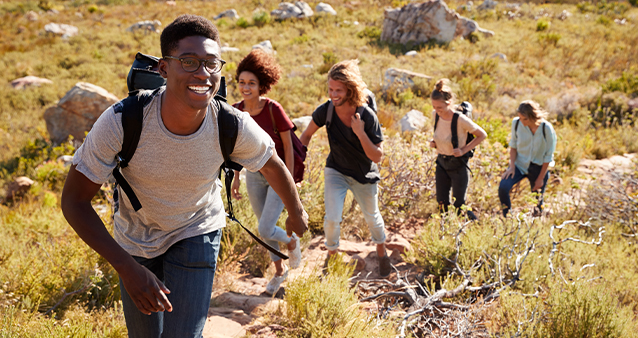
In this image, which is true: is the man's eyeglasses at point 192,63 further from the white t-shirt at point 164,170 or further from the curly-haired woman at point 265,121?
the curly-haired woman at point 265,121

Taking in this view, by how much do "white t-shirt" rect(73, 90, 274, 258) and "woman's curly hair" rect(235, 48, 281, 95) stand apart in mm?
1602

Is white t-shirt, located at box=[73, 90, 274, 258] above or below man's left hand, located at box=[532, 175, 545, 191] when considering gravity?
above

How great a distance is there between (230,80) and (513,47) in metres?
12.3

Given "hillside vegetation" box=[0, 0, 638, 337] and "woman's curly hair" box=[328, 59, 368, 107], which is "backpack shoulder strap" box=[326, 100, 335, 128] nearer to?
"woman's curly hair" box=[328, 59, 368, 107]

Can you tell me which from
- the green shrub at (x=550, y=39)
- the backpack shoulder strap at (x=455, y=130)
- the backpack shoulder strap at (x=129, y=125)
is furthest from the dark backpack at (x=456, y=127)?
the green shrub at (x=550, y=39)

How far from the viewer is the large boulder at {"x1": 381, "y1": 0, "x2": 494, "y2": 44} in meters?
18.1

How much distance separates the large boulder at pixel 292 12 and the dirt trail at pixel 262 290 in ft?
63.3

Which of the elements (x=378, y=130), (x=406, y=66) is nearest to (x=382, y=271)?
(x=378, y=130)

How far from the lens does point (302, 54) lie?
16.4 meters

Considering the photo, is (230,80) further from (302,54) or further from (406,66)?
(406,66)

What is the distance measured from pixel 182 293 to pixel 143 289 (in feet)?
0.98

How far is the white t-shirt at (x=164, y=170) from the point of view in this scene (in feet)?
5.35

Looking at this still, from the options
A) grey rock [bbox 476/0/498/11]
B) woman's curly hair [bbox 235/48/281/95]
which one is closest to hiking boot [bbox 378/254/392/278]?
woman's curly hair [bbox 235/48/281/95]

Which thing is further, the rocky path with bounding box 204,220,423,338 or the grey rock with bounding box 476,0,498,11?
the grey rock with bounding box 476,0,498,11
